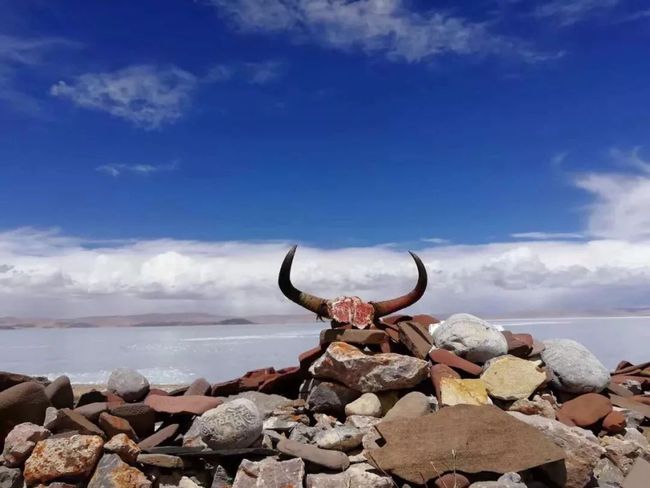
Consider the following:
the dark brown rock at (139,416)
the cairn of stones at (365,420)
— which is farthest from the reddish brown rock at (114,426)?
the dark brown rock at (139,416)

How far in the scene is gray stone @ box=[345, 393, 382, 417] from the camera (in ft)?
23.2

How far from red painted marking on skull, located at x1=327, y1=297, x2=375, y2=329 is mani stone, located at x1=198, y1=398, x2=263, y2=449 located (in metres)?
1.93

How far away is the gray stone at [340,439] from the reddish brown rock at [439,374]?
1179 mm

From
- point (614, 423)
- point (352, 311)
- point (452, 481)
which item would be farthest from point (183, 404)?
point (614, 423)

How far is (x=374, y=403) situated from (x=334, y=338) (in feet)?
3.25

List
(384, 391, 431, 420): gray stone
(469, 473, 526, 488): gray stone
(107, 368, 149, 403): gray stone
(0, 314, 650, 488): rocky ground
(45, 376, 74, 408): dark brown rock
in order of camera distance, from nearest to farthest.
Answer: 1. (469, 473, 526, 488): gray stone
2. (0, 314, 650, 488): rocky ground
3. (384, 391, 431, 420): gray stone
4. (45, 376, 74, 408): dark brown rock
5. (107, 368, 149, 403): gray stone

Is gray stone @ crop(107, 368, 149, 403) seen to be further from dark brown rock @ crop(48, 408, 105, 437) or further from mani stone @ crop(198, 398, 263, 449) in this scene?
mani stone @ crop(198, 398, 263, 449)

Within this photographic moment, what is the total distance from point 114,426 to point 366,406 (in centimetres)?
267

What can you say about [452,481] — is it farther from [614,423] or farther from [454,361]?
[614,423]

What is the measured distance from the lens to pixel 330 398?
729 centimetres

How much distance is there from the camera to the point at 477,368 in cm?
768

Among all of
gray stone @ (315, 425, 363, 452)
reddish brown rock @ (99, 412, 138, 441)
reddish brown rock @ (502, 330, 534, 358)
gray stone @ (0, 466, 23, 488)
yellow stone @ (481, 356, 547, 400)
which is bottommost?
gray stone @ (0, 466, 23, 488)

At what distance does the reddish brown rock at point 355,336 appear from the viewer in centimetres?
763

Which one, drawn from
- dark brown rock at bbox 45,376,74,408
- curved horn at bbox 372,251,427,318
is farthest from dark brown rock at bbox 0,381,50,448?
curved horn at bbox 372,251,427,318
